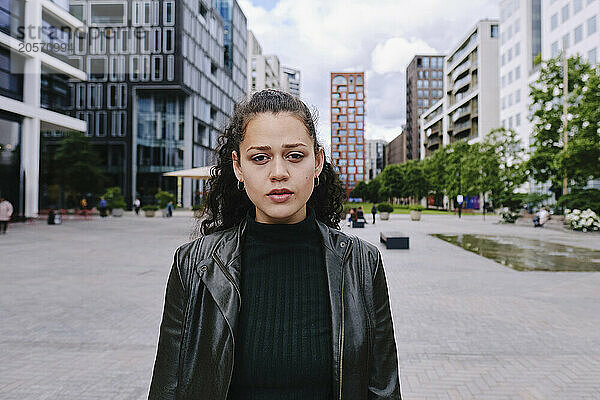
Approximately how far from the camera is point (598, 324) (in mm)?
6668

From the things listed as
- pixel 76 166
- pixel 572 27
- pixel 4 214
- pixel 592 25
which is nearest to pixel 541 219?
pixel 592 25

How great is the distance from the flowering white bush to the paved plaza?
1660 centimetres

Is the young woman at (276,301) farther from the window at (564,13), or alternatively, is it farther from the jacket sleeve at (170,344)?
the window at (564,13)

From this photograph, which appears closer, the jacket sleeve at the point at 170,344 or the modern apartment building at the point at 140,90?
the jacket sleeve at the point at 170,344

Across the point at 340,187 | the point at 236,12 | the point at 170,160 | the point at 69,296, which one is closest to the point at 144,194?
the point at 170,160

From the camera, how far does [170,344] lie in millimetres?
1757

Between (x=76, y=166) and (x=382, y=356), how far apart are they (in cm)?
4431

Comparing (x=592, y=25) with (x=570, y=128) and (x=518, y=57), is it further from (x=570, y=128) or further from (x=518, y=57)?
(x=570, y=128)

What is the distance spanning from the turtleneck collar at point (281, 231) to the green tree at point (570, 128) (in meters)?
30.0

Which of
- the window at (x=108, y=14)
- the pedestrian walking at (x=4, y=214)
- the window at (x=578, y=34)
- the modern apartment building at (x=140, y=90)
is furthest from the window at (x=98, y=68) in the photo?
the window at (x=578, y=34)

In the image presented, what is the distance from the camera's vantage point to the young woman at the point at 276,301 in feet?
5.48

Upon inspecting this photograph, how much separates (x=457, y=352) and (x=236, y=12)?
3022 inches

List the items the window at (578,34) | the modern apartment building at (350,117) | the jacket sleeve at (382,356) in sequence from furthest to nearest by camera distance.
→ the modern apartment building at (350,117) < the window at (578,34) < the jacket sleeve at (382,356)

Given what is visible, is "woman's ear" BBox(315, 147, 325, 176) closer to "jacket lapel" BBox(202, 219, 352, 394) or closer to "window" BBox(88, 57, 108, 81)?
"jacket lapel" BBox(202, 219, 352, 394)
